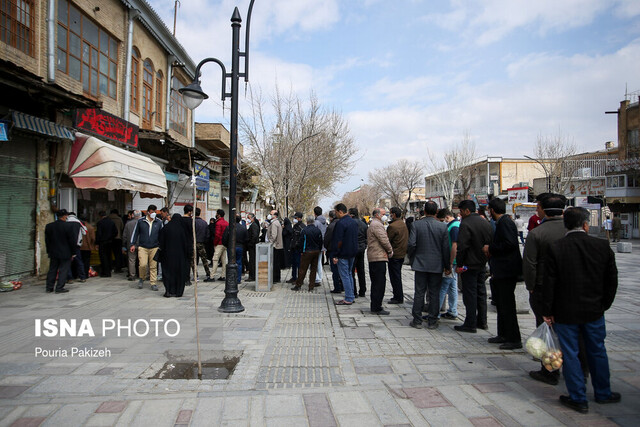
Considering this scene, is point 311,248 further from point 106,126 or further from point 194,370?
point 106,126

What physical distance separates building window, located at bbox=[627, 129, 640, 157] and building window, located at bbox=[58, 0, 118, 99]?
3735 centimetres

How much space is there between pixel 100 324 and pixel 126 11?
39.3 feet

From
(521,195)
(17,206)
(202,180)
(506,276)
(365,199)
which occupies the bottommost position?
(506,276)

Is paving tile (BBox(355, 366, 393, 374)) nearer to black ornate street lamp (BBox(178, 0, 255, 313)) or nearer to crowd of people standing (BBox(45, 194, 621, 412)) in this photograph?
crowd of people standing (BBox(45, 194, 621, 412))

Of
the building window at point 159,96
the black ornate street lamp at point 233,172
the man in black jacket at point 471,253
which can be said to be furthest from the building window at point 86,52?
the man in black jacket at point 471,253

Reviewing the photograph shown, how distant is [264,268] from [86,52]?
860 centimetres

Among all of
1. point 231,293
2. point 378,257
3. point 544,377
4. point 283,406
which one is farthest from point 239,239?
point 544,377

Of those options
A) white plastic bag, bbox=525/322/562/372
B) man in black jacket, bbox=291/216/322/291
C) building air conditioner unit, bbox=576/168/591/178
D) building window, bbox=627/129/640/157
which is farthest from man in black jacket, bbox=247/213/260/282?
building air conditioner unit, bbox=576/168/591/178

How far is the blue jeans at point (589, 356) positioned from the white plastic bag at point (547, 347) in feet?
0.19

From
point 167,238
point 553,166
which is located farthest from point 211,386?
point 553,166

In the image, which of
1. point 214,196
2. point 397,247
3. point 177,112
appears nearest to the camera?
point 397,247

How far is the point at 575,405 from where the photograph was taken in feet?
11.6

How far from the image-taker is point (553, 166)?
35.4 m

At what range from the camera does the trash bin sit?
961 centimetres
